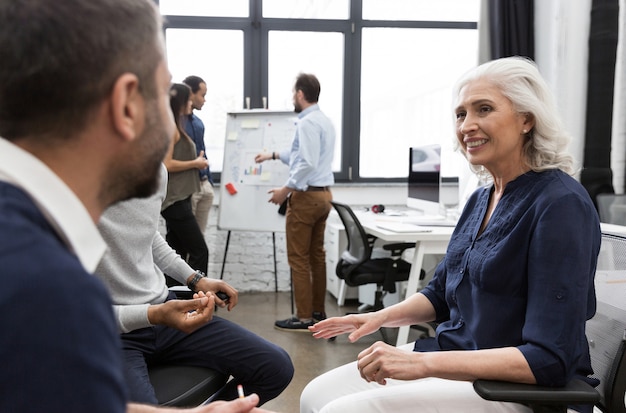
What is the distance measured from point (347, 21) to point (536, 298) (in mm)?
4321

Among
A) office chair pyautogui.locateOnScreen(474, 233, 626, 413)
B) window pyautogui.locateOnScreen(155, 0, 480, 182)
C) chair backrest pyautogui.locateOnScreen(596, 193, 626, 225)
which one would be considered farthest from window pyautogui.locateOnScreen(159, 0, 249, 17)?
office chair pyautogui.locateOnScreen(474, 233, 626, 413)

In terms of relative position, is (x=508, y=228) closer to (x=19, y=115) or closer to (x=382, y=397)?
(x=382, y=397)

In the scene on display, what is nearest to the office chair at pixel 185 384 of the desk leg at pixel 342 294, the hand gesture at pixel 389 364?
the hand gesture at pixel 389 364

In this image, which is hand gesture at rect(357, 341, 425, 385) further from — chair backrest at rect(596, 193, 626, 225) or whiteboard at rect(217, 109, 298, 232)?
whiteboard at rect(217, 109, 298, 232)

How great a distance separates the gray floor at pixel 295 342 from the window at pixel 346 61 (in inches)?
48.5

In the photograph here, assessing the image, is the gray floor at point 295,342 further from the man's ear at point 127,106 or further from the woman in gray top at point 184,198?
the man's ear at point 127,106

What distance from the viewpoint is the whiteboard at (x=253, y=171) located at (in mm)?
4504

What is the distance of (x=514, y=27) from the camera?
4.37 metres

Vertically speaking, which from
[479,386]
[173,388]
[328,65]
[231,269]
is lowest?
[231,269]

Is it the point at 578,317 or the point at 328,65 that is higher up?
the point at 328,65

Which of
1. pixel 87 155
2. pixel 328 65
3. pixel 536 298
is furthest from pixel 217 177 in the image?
pixel 87 155

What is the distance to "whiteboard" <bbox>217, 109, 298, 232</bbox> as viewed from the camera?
4.50m

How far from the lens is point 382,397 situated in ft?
4.18

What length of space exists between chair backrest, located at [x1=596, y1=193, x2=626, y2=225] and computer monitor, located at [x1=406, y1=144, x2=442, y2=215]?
974mm
